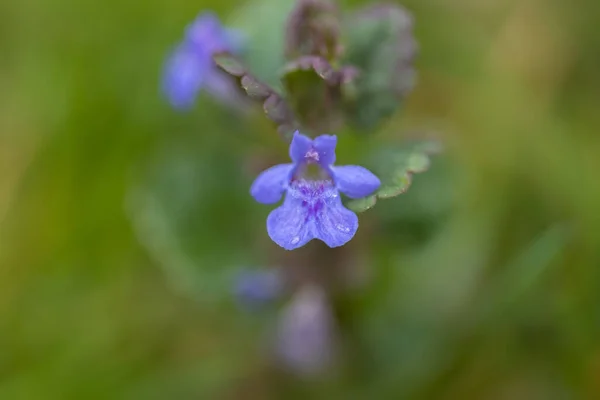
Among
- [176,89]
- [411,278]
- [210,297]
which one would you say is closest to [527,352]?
[411,278]

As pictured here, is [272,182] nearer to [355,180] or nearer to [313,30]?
[355,180]

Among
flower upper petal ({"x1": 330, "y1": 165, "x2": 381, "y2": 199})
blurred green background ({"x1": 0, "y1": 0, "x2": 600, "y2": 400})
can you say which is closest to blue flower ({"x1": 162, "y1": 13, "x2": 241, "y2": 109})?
blurred green background ({"x1": 0, "y1": 0, "x2": 600, "y2": 400})

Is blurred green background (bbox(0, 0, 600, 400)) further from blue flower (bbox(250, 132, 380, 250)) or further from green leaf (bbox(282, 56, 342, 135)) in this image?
blue flower (bbox(250, 132, 380, 250))

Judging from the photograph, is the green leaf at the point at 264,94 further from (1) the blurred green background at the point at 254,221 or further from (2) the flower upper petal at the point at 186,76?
(1) the blurred green background at the point at 254,221

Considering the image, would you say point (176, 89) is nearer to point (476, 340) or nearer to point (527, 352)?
point (476, 340)

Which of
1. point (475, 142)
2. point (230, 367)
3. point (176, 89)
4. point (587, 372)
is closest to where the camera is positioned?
point (176, 89)
